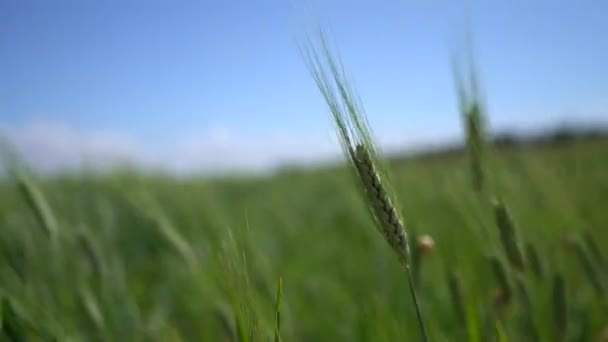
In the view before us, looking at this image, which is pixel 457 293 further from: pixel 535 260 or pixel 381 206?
pixel 381 206

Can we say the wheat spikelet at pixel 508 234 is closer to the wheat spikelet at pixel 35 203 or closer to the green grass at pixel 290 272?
the green grass at pixel 290 272

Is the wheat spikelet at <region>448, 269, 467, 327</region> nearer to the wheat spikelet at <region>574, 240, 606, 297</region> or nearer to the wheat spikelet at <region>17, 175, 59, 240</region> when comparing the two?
the wheat spikelet at <region>574, 240, 606, 297</region>

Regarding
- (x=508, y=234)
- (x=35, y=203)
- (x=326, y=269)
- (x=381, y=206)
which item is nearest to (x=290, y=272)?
(x=326, y=269)

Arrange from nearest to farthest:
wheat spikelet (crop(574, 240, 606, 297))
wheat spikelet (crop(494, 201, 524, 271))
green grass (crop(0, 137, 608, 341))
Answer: wheat spikelet (crop(494, 201, 524, 271)) < green grass (crop(0, 137, 608, 341)) < wheat spikelet (crop(574, 240, 606, 297))

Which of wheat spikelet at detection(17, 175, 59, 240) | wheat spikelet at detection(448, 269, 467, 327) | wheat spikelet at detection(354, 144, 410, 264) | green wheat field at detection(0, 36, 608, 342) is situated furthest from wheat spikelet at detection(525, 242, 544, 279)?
wheat spikelet at detection(17, 175, 59, 240)

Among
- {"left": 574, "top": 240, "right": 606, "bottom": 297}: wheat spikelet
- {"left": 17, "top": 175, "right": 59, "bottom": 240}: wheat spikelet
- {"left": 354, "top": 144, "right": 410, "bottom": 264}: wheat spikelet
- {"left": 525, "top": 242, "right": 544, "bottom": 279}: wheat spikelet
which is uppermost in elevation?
{"left": 17, "top": 175, "right": 59, "bottom": 240}: wheat spikelet

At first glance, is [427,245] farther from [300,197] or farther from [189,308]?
[300,197]
